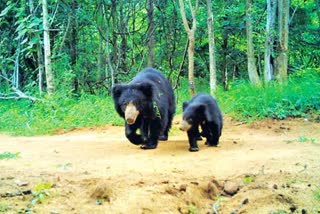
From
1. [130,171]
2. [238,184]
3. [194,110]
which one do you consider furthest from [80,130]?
[238,184]

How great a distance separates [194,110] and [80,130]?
3.80 m

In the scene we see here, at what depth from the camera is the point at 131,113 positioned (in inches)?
234

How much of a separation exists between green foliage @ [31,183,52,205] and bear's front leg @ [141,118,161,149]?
2.53 m

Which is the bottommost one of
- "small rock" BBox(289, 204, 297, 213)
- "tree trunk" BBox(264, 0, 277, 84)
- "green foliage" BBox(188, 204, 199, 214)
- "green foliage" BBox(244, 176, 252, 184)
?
"green foliage" BBox(188, 204, 199, 214)

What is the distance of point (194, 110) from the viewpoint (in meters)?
6.10

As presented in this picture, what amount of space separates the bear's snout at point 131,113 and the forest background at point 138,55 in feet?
11.5

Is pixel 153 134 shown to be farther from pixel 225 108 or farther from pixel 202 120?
pixel 225 108

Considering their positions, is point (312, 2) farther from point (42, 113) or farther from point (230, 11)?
point (42, 113)

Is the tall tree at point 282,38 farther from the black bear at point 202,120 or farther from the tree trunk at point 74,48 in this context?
the tree trunk at point 74,48

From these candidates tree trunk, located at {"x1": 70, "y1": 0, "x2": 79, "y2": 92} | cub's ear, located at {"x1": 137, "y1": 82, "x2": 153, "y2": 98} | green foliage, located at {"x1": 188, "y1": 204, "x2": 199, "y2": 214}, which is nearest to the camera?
green foliage, located at {"x1": 188, "y1": 204, "x2": 199, "y2": 214}

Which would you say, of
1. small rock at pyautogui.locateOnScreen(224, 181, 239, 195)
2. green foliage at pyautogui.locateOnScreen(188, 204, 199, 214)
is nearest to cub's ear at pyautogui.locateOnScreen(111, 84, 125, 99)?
small rock at pyautogui.locateOnScreen(224, 181, 239, 195)

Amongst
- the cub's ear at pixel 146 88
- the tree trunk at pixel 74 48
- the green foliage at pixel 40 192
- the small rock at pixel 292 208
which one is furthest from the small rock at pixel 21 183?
the tree trunk at pixel 74 48

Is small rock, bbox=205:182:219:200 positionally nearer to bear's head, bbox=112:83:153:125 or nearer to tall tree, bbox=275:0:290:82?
bear's head, bbox=112:83:153:125

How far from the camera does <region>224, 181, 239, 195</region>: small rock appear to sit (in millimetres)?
4055
